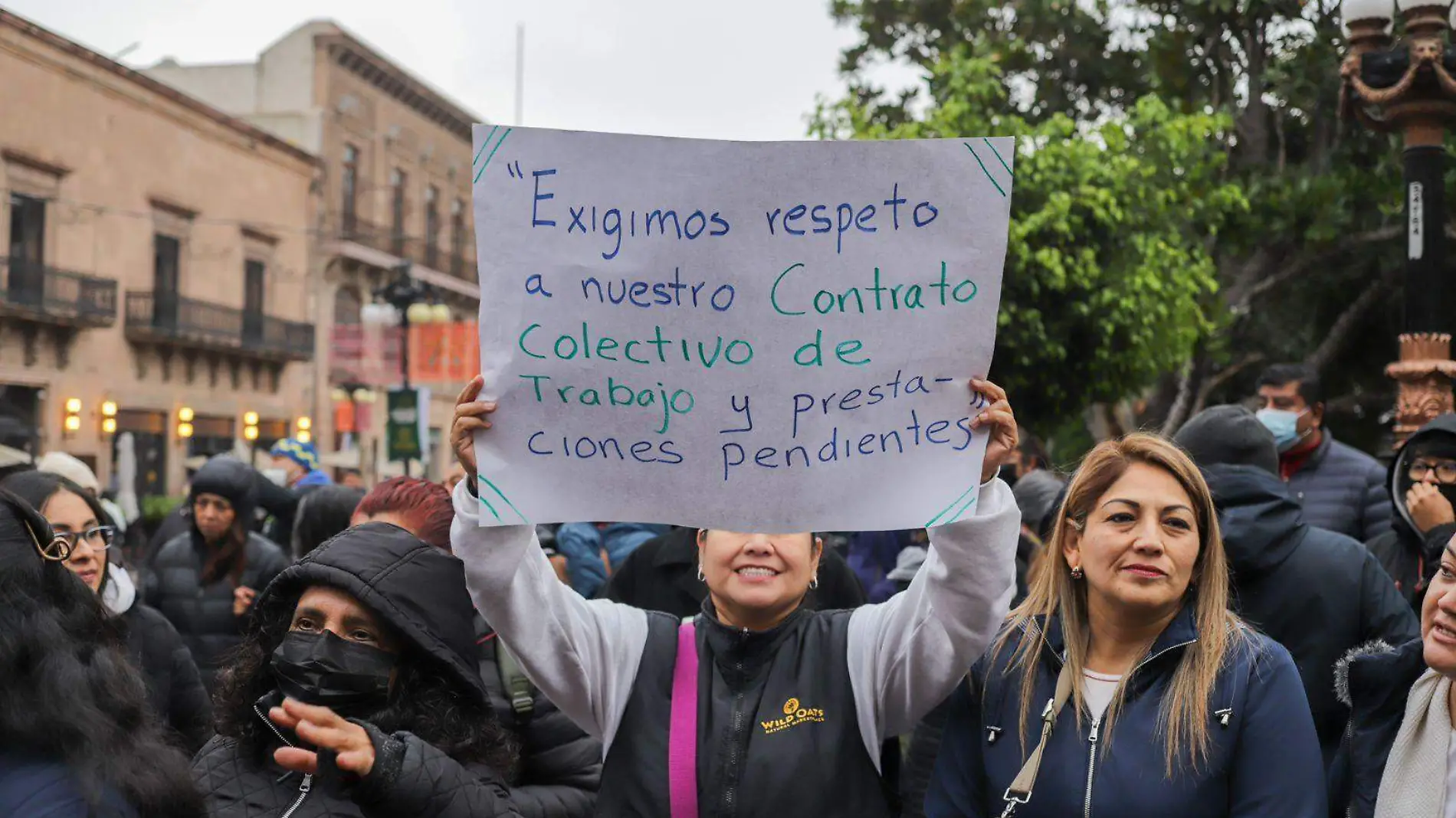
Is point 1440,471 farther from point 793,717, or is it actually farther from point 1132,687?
point 793,717

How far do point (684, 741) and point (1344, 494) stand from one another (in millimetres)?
3655

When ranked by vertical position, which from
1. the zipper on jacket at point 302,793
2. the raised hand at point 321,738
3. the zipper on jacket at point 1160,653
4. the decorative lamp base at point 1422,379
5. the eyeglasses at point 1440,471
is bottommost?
the zipper on jacket at point 302,793

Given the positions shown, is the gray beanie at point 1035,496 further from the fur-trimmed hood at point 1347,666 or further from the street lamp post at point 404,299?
the street lamp post at point 404,299

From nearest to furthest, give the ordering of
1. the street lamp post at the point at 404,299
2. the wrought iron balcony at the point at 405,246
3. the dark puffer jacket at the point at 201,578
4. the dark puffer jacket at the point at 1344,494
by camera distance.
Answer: the dark puffer jacket at the point at 1344,494, the dark puffer jacket at the point at 201,578, the street lamp post at the point at 404,299, the wrought iron balcony at the point at 405,246

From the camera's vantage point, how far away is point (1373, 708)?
8.68 feet

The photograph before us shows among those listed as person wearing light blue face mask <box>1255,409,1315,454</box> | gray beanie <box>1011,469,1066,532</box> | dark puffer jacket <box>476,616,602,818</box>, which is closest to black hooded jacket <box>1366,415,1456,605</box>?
person wearing light blue face mask <box>1255,409,1315,454</box>

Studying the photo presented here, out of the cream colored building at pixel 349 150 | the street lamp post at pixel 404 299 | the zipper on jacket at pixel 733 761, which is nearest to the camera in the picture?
the zipper on jacket at pixel 733 761

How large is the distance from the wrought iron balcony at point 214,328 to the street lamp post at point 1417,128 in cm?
2438

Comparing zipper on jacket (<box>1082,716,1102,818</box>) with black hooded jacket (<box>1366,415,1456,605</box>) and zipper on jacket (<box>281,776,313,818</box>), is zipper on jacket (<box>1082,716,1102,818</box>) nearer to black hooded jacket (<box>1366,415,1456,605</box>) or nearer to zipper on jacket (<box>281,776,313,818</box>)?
zipper on jacket (<box>281,776,313,818</box>)

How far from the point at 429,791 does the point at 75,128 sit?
2595cm

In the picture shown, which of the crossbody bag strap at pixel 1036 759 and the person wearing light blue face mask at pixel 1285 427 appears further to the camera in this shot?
the person wearing light blue face mask at pixel 1285 427

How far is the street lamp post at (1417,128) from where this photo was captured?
642 cm

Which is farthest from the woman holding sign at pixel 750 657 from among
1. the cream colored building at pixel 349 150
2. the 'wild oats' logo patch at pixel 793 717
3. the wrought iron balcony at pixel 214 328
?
the cream colored building at pixel 349 150

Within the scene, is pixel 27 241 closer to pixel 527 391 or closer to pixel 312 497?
pixel 312 497
